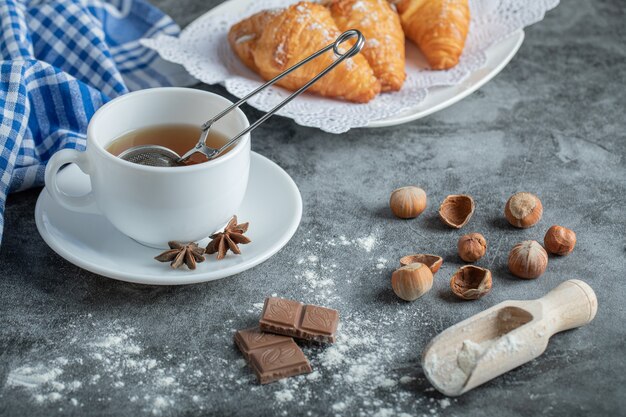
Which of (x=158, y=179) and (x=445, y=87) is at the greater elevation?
(x=158, y=179)

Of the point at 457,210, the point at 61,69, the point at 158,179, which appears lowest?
the point at 457,210

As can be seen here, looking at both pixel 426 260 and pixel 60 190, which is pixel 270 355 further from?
pixel 60 190

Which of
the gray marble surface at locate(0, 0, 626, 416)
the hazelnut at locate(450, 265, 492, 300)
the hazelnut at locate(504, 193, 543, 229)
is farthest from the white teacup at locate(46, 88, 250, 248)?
the hazelnut at locate(504, 193, 543, 229)

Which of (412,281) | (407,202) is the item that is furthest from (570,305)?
(407,202)

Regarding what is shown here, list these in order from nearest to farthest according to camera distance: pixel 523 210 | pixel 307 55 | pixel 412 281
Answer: pixel 412 281
pixel 523 210
pixel 307 55

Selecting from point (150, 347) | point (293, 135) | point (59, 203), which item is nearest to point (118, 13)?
point (293, 135)

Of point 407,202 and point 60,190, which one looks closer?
point 60,190

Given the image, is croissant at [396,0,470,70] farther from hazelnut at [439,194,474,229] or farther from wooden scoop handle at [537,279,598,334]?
wooden scoop handle at [537,279,598,334]

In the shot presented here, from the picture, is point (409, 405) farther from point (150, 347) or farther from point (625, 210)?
point (625, 210)
